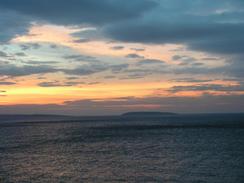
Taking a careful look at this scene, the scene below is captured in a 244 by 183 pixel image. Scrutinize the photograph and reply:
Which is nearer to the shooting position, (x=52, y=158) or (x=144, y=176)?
(x=144, y=176)

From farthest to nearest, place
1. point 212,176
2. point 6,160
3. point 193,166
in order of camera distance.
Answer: point 6,160
point 193,166
point 212,176

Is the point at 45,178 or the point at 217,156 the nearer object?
the point at 45,178

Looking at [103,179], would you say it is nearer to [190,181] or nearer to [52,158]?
[190,181]

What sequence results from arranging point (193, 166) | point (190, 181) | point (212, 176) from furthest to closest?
point (193, 166)
point (212, 176)
point (190, 181)

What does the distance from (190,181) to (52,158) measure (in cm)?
2414

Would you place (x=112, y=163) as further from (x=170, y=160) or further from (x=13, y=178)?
(x=13, y=178)

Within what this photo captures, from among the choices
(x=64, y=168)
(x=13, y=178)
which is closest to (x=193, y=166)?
(x=64, y=168)

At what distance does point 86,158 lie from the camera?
51688 millimetres

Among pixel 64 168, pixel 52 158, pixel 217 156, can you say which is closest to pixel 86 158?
pixel 52 158

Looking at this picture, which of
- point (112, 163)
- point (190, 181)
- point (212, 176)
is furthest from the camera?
point (112, 163)

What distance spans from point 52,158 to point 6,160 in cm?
632

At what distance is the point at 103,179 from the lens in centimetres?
3594

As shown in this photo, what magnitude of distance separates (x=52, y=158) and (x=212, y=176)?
24.5 meters

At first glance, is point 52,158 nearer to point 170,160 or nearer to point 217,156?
point 170,160
